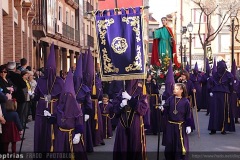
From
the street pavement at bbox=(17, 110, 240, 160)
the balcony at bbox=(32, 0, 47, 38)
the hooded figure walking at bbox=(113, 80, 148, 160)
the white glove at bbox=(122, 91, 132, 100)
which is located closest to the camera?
the white glove at bbox=(122, 91, 132, 100)

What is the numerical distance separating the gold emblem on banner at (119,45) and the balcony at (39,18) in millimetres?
18744

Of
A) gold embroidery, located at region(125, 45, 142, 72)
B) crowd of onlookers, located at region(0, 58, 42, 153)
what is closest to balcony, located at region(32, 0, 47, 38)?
crowd of onlookers, located at region(0, 58, 42, 153)

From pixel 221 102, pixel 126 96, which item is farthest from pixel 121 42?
pixel 221 102

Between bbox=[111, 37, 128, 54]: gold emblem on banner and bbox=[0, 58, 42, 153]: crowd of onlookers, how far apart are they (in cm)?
224

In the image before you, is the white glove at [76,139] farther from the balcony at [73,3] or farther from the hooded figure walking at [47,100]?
the balcony at [73,3]

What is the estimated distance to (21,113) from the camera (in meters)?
14.5

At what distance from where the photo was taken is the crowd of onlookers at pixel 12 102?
33.0ft

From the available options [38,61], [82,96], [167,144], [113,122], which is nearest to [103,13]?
[82,96]

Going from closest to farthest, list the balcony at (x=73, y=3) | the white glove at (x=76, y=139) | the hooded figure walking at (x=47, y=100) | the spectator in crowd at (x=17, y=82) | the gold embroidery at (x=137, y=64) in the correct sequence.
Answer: the white glove at (x=76, y=139), the gold embroidery at (x=137, y=64), the hooded figure walking at (x=47, y=100), the spectator in crowd at (x=17, y=82), the balcony at (x=73, y=3)

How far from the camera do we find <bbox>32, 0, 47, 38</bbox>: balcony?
2797 cm

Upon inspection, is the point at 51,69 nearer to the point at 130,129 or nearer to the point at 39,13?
the point at 130,129

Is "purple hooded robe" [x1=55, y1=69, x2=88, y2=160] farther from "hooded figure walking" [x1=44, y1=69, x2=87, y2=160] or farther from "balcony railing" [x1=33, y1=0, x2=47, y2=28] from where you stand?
"balcony railing" [x1=33, y1=0, x2=47, y2=28]

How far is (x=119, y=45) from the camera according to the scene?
9.59 metres

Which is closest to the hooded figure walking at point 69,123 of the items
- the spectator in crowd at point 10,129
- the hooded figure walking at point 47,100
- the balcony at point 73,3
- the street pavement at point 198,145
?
the hooded figure walking at point 47,100
